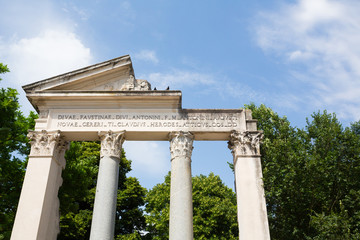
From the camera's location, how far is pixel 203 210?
36.7 m

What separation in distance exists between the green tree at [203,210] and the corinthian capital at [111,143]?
17.8m

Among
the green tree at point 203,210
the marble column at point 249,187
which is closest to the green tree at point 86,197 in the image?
the green tree at point 203,210

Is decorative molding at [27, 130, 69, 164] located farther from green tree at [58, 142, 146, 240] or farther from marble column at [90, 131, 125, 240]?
green tree at [58, 142, 146, 240]

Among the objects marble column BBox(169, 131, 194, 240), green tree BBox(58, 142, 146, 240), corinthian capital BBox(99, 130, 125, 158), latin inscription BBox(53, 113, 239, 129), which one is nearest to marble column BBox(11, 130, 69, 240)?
latin inscription BBox(53, 113, 239, 129)

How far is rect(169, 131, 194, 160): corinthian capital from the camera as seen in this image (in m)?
17.5

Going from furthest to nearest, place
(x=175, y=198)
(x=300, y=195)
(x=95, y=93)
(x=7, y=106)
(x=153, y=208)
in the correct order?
(x=153, y=208) < (x=7, y=106) < (x=95, y=93) < (x=300, y=195) < (x=175, y=198)

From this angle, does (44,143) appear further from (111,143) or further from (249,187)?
(249,187)

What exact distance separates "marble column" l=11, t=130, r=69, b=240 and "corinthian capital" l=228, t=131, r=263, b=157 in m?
9.62

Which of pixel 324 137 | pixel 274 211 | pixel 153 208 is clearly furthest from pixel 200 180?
pixel 324 137

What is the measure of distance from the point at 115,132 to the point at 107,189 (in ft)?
10.3

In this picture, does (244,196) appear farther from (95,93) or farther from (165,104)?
(95,93)

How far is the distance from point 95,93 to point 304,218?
13.5 meters

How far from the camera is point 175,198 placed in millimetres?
16250

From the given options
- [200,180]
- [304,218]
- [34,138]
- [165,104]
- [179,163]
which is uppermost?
[200,180]
